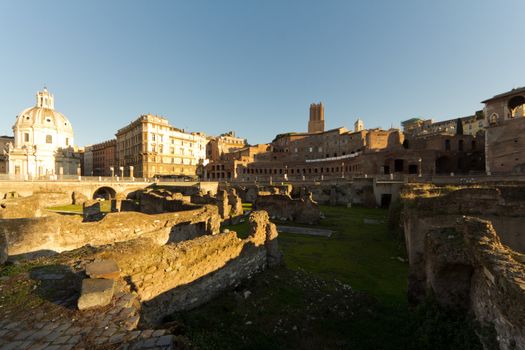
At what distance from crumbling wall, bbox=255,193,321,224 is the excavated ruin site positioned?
30.0 feet

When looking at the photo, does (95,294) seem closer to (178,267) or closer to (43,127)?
(178,267)

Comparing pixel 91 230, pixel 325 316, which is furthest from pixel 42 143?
pixel 325 316

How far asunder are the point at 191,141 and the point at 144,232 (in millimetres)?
81732

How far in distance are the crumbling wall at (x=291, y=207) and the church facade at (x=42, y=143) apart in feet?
242

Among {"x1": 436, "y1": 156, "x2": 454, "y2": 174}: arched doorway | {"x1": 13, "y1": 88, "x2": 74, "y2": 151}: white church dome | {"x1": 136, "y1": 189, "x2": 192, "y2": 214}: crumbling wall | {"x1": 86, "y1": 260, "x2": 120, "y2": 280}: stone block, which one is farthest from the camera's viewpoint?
{"x1": 13, "y1": 88, "x2": 74, "y2": 151}: white church dome

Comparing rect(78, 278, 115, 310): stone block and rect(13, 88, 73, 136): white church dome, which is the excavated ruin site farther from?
rect(13, 88, 73, 136): white church dome

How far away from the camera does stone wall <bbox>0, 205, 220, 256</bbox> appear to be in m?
9.84

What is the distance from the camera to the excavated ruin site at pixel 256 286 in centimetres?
417

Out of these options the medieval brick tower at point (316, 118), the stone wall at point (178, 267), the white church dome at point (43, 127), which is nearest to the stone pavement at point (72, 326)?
the stone wall at point (178, 267)

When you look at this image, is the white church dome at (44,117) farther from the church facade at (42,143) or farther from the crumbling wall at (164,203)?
the crumbling wall at (164,203)

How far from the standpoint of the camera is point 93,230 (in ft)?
38.2

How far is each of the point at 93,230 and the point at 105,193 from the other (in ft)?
162

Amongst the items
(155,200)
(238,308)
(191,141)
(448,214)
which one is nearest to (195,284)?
(238,308)

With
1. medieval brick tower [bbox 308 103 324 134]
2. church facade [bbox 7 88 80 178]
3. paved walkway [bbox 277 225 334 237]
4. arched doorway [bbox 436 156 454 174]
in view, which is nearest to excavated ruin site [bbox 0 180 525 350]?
paved walkway [bbox 277 225 334 237]
